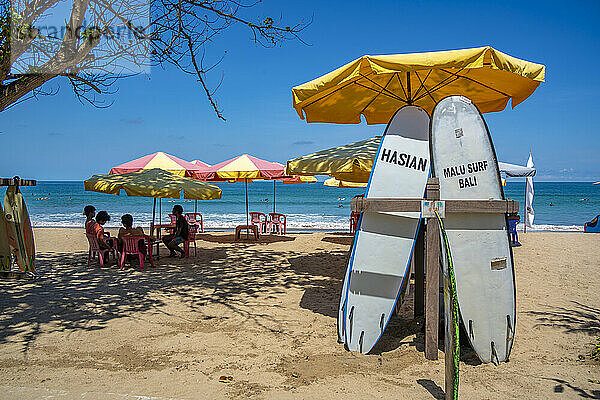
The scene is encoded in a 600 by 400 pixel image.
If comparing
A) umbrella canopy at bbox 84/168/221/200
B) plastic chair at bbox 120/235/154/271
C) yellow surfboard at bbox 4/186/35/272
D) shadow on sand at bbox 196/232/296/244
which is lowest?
shadow on sand at bbox 196/232/296/244

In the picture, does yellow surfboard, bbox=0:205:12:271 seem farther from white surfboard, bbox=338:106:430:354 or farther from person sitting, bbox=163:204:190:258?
white surfboard, bbox=338:106:430:354

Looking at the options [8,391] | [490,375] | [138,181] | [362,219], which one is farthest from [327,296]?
[138,181]

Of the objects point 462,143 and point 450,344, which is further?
point 462,143

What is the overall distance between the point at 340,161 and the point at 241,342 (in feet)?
9.50

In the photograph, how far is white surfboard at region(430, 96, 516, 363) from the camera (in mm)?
3941

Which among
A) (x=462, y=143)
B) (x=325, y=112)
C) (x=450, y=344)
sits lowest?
(x=450, y=344)

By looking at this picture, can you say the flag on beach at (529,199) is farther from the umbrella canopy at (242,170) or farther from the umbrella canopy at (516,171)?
the umbrella canopy at (242,170)

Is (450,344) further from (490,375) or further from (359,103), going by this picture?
(359,103)

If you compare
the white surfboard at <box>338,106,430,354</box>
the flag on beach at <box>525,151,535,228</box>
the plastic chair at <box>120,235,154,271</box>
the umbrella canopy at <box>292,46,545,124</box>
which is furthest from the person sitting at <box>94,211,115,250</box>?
the flag on beach at <box>525,151,535,228</box>

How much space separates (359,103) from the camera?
20.2ft

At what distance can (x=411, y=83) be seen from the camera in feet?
19.0

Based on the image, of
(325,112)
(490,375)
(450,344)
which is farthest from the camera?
(325,112)

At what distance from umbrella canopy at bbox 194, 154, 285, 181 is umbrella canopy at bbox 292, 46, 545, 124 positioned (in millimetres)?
6027

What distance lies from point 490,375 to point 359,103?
12.5ft
